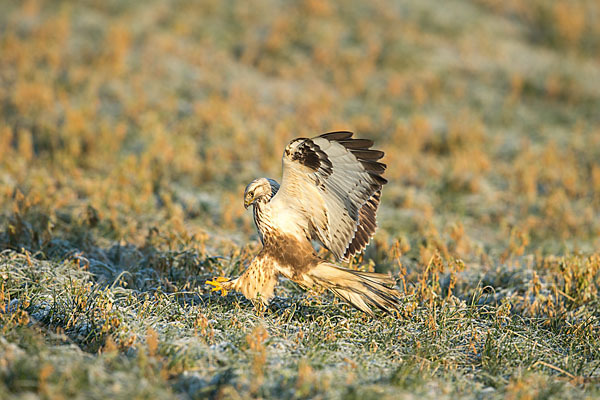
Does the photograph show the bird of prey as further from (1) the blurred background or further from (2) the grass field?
(1) the blurred background

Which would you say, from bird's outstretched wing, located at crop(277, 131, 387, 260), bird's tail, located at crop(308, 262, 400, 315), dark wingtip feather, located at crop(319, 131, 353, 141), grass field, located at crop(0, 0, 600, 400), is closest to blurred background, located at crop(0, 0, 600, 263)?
grass field, located at crop(0, 0, 600, 400)

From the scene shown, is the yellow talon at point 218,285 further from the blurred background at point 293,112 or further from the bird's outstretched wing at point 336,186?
the blurred background at point 293,112

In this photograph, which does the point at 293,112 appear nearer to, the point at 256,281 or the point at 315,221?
the point at 315,221

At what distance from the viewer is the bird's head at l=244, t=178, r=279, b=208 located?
4258 mm

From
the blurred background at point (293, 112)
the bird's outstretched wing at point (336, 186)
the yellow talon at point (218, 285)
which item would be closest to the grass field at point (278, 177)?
the blurred background at point (293, 112)

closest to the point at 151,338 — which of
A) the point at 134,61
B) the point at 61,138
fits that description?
the point at 61,138

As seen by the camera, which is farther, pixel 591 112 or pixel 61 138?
pixel 591 112

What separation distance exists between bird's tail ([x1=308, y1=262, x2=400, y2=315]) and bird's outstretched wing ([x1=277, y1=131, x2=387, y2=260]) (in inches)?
12.3

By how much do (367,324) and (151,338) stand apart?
161 centimetres

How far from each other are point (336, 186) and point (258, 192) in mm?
563

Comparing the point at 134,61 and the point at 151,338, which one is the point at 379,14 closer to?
the point at 134,61

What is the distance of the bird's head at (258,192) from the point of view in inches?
168

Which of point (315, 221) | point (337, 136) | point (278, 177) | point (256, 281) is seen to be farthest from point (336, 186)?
point (278, 177)

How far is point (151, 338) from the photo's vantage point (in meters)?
3.56
